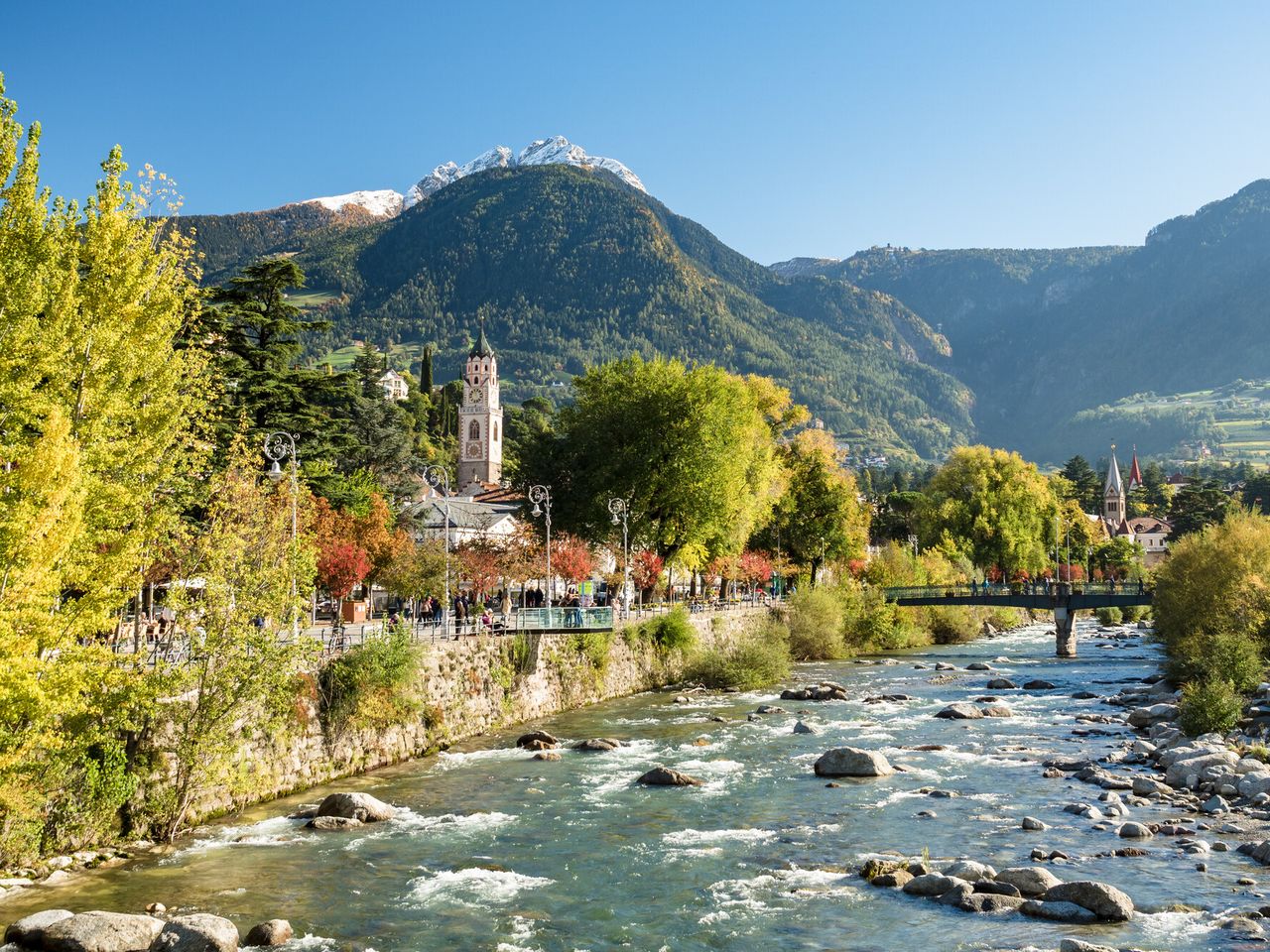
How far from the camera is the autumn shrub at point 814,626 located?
63656 millimetres

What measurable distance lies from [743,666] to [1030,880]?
31.8 meters

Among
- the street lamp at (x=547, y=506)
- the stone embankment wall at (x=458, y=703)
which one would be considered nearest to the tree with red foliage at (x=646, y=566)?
the stone embankment wall at (x=458, y=703)

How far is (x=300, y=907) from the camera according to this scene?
58.6 ft

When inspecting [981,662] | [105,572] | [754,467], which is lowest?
[981,662]

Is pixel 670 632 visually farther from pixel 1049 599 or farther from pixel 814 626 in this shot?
pixel 1049 599

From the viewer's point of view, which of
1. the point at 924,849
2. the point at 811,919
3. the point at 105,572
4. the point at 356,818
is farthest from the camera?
the point at 356,818

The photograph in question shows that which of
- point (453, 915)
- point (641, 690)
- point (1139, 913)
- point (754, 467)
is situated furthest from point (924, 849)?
point (754, 467)

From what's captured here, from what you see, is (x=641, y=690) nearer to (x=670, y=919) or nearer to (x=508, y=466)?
(x=508, y=466)

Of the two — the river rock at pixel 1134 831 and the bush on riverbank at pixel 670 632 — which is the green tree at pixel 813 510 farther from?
the river rock at pixel 1134 831

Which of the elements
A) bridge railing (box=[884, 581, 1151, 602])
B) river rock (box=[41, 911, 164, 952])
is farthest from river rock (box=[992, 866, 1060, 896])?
bridge railing (box=[884, 581, 1151, 602])

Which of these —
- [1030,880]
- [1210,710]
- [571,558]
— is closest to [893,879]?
[1030,880]

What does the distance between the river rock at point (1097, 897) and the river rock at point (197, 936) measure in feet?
44.1

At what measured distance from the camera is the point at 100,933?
1557cm

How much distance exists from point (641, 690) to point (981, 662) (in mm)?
24539
